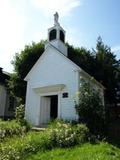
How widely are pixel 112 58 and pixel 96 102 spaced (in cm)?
1802

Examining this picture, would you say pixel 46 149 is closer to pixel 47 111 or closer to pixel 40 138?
pixel 40 138

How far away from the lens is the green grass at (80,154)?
26.0 ft

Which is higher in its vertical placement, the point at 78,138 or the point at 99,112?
the point at 99,112

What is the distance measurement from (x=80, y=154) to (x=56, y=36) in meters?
15.3

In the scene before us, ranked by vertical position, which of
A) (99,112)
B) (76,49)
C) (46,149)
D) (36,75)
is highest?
(76,49)

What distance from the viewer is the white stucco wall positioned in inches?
682

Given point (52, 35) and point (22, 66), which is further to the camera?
point (22, 66)

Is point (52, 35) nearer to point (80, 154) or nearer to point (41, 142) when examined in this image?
point (41, 142)

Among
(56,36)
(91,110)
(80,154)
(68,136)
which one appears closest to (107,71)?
(56,36)

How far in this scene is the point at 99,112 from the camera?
13820 millimetres

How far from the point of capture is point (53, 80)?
62.2 feet

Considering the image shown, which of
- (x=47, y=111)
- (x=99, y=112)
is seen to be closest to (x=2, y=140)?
(x=99, y=112)

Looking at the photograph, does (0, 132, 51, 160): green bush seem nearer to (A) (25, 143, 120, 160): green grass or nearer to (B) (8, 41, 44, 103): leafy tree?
(A) (25, 143, 120, 160): green grass

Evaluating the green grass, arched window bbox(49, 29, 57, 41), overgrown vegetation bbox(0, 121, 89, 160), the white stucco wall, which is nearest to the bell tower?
arched window bbox(49, 29, 57, 41)
